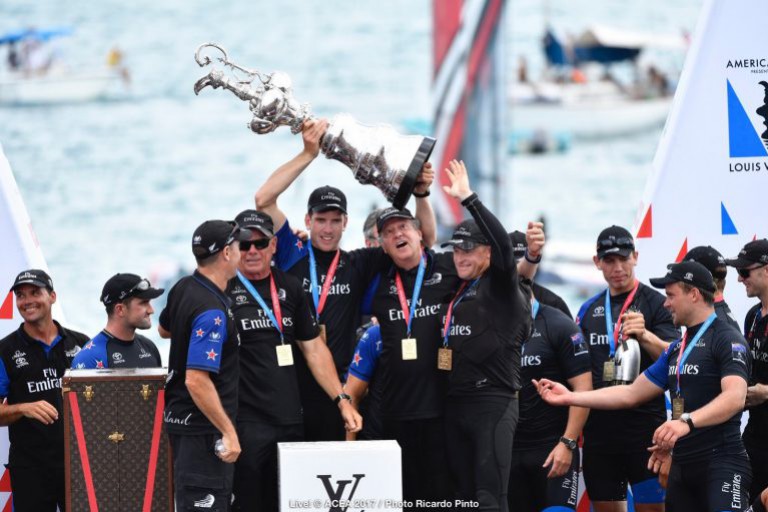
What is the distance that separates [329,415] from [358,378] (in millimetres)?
285

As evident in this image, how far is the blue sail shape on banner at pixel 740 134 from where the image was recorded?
25.0ft

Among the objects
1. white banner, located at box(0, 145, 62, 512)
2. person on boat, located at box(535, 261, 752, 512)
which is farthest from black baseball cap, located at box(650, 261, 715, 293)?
white banner, located at box(0, 145, 62, 512)

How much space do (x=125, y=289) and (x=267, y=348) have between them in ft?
2.69

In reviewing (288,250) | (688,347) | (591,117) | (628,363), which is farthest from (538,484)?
(591,117)

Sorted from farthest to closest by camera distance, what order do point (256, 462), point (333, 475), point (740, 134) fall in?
point (740, 134), point (256, 462), point (333, 475)

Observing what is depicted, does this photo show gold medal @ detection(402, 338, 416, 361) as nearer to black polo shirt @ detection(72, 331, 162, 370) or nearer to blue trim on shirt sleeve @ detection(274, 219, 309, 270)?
blue trim on shirt sleeve @ detection(274, 219, 309, 270)

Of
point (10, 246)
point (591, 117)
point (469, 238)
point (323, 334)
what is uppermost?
point (591, 117)

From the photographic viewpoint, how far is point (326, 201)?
686cm

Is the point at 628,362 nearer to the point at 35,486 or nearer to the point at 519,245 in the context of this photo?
the point at 519,245

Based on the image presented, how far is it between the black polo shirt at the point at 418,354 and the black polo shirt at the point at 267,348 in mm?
408

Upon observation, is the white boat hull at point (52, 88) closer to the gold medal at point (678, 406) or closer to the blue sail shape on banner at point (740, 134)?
the blue sail shape on banner at point (740, 134)

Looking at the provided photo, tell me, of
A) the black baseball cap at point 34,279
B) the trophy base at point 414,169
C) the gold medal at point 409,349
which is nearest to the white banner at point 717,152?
the gold medal at point 409,349

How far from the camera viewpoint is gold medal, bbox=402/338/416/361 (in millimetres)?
6453

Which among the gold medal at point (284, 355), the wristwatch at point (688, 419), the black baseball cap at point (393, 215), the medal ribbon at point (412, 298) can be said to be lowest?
the wristwatch at point (688, 419)
